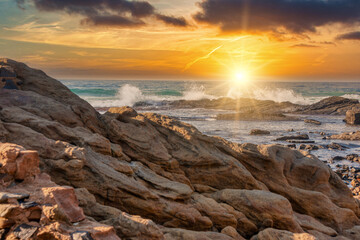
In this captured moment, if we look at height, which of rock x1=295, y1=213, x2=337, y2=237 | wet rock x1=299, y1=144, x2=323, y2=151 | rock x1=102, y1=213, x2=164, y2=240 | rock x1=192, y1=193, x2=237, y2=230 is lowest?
wet rock x1=299, y1=144, x2=323, y2=151

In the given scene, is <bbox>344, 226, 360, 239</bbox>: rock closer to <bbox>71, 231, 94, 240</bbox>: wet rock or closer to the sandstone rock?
<bbox>71, 231, 94, 240</bbox>: wet rock

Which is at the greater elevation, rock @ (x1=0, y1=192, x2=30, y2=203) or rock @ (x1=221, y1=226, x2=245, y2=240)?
rock @ (x1=0, y1=192, x2=30, y2=203)

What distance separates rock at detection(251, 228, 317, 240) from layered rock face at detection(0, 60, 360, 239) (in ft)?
0.12

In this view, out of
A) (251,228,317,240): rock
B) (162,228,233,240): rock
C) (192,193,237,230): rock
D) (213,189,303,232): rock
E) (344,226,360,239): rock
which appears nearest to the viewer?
(162,228,233,240): rock

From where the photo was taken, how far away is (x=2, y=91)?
37.3 ft

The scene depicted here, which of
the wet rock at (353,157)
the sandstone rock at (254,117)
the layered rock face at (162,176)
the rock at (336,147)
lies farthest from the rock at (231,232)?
the sandstone rock at (254,117)

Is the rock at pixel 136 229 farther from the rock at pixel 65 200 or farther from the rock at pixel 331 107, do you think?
the rock at pixel 331 107

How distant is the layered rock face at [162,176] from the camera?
25.3 ft

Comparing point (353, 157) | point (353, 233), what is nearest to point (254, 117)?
point (353, 157)

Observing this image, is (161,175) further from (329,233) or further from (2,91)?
(2,91)

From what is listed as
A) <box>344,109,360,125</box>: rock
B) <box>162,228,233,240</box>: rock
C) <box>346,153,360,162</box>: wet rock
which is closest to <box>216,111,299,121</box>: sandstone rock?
<box>344,109,360,125</box>: rock

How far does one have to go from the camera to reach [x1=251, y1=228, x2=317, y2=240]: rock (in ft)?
26.8

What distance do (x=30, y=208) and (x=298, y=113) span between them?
56842mm

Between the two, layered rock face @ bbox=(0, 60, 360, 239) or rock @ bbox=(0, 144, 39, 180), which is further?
layered rock face @ bbox=(0, 60, 360, 239)
